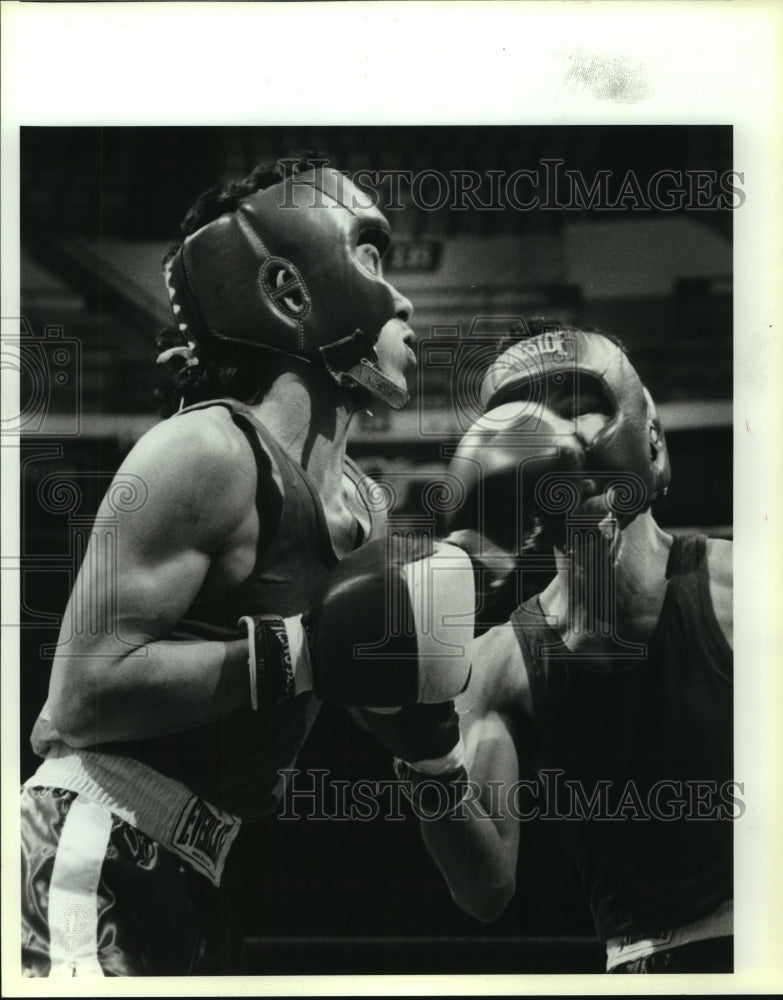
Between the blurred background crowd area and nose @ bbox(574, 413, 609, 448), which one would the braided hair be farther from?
nose @ bbox(574, 413, 609, 448)

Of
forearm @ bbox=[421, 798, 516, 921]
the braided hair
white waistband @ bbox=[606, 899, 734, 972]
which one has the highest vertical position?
the braided hair

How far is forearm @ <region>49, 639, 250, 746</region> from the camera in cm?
416

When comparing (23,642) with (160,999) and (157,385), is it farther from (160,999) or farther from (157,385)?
(160,999)

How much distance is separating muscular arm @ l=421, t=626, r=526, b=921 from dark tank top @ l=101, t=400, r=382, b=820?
0.59 meters

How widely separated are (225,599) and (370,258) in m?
1.33

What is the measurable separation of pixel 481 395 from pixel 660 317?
0.72 m

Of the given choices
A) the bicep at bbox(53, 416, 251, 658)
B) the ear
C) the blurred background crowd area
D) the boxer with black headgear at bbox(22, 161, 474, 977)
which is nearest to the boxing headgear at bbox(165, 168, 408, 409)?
the boxer with black headgear at bbox(22, 161, 474, 977)

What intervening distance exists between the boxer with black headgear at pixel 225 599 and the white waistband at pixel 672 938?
999mm

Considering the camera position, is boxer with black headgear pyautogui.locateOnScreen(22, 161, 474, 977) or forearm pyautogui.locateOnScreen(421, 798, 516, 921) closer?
boxer with black headgear pyautogui.locateOnScreen(22, 161, 474, 977)

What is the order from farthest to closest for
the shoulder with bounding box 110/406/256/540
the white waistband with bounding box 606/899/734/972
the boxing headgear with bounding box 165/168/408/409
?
the white waistband with bounding box 606/899/734/972 < the boxing headgear with bounding box 165/168/408/409 < the shoulder with bounding box 110/406/256/540

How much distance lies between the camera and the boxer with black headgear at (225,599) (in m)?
4.18

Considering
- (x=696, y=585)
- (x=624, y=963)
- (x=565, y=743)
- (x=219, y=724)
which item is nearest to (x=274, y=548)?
(x=219, y=724)

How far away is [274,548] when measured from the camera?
421 cm

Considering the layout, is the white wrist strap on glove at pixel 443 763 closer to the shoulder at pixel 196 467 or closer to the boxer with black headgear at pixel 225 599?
the boxer with black headgear at pixel 225 599
